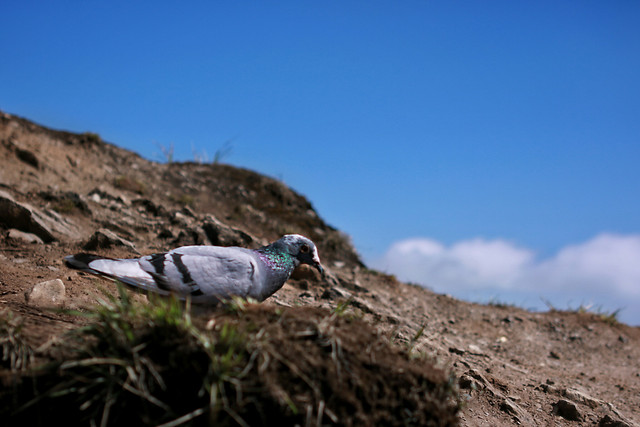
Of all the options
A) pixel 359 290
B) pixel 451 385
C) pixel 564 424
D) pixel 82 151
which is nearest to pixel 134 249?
pixel 359 290

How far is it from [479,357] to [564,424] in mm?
2023

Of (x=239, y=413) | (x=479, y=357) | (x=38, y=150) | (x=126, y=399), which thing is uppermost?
(x=38, y=150)

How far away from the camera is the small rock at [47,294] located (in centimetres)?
520

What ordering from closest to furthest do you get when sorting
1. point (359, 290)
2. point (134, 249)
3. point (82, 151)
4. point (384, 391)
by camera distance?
point (384, 391) → point (134, 249) → point (359, 290) → point (82, 151)

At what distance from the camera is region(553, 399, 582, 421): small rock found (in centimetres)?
598

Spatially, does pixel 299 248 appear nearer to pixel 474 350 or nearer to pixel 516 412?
pixel 516 412

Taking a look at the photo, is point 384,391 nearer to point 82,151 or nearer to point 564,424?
point 564,424

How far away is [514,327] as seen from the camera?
11.0m

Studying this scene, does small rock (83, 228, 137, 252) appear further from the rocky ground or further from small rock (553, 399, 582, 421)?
small rock (553, 399, 582, 421)

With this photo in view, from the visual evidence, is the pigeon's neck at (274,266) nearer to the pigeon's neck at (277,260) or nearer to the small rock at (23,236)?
the pigeon's neck at (277,260)

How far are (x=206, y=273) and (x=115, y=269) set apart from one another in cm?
78

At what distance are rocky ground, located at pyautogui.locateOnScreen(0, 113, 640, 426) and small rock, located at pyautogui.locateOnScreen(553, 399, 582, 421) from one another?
0.01 meters

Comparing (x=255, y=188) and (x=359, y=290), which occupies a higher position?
(x=255, y=188)

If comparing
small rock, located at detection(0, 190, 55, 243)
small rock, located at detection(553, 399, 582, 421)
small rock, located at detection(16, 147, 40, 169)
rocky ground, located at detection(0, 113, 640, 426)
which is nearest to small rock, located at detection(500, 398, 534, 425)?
rocky ground, located at detection(0, 113, 640, 426)
